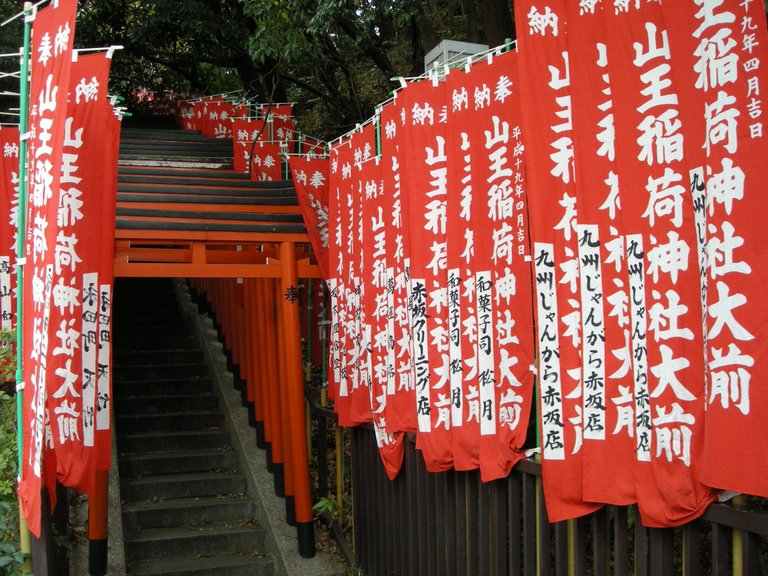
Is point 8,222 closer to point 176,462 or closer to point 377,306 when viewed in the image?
point 176,462

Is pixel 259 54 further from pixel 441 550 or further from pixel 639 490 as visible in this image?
pixel 639 490

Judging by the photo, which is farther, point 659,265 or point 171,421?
point 171,421

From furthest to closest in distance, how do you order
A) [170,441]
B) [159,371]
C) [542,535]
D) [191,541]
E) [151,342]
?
[151,342], [159,371], [170,441], [191,541], [542,535]

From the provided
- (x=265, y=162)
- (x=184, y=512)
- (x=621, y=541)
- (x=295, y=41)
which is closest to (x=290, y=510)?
(x=184, y=512)

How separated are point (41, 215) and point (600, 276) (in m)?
3.76

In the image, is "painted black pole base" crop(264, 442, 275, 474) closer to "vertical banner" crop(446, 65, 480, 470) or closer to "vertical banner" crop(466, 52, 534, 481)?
"vertical banner" crop(446, 65, 480, 470)

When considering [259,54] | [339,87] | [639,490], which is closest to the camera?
[639,490]

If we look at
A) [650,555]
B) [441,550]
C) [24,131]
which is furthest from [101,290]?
[650,555]

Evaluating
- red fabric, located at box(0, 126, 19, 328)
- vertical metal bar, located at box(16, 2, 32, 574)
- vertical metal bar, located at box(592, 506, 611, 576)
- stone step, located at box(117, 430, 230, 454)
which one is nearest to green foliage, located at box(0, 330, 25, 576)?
vertical metal bar, located at box(16, 2, 32, 574)

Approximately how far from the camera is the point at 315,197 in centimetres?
891

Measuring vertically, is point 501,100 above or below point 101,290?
above

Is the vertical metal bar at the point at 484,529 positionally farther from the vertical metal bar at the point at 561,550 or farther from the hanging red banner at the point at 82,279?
the hanging red banner at the point at 82,279

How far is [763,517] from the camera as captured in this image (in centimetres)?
313

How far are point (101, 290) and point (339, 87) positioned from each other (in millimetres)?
7869
